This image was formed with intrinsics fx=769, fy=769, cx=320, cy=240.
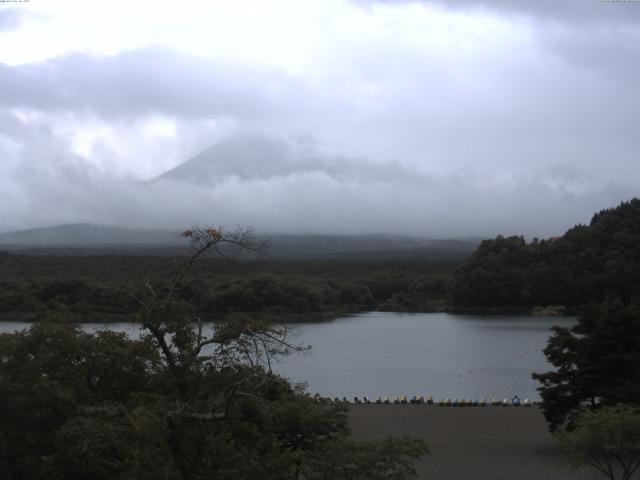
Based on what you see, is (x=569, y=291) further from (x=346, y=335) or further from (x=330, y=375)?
(x=330, y=375)

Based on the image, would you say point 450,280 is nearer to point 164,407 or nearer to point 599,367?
point 599,367

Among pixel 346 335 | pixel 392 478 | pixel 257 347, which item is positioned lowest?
pixel 346 335

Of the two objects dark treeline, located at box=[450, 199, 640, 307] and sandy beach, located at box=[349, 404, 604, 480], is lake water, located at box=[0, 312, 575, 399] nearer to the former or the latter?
sandy beach, located at box=[349, 404, 604, 480]

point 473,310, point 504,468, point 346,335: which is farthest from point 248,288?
point 504,468

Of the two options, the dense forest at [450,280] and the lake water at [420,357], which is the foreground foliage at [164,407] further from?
the dense forest at [450,280]

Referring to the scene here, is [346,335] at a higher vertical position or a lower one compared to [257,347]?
lower

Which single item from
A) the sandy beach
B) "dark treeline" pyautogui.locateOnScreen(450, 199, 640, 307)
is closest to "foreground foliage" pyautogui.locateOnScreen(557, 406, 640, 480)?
the sandy beach

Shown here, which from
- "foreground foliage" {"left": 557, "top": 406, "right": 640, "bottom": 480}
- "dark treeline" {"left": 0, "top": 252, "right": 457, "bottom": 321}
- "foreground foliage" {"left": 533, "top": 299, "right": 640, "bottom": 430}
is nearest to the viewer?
"foreground foliage" {"left": 557, "top": 406, "right": 640, "bottom": 480}
